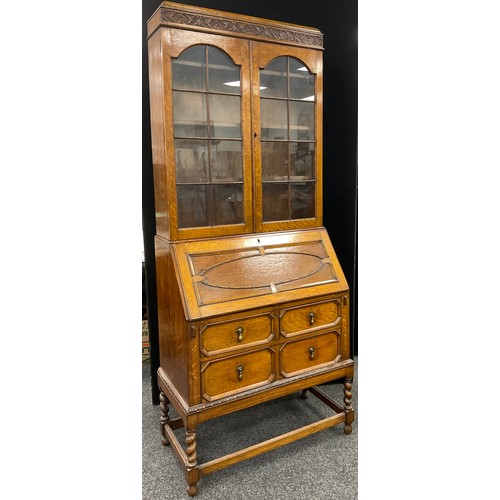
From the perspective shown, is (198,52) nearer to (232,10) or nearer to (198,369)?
(232,10)

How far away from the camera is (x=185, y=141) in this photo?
6.87 ft

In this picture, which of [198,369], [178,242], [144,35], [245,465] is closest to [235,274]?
[178,242]

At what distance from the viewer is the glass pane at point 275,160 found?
2314 mm

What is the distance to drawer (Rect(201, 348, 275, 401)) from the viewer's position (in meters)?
2.02

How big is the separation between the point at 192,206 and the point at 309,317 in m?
0.85

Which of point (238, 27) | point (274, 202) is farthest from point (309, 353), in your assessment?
point (238, 27)

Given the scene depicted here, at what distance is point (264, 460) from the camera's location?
7.39 ft

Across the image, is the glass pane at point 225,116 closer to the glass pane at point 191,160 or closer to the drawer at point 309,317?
the glass pane at point 191,160

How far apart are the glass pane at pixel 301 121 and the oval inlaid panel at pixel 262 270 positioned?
→ 0.67 m

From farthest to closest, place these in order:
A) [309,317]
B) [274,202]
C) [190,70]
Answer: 1. [274,202]
2. [309,317]
3. [190,70]

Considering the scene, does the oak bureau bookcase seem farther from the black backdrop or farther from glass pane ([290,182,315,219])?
the black backdrop

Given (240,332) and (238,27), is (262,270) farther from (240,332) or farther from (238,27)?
(238,27)

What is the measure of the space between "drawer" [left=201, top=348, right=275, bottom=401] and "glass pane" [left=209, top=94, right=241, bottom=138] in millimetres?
1126

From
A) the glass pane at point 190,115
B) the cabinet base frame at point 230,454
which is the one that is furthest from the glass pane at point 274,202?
the cabinet base frame at point 230,454
